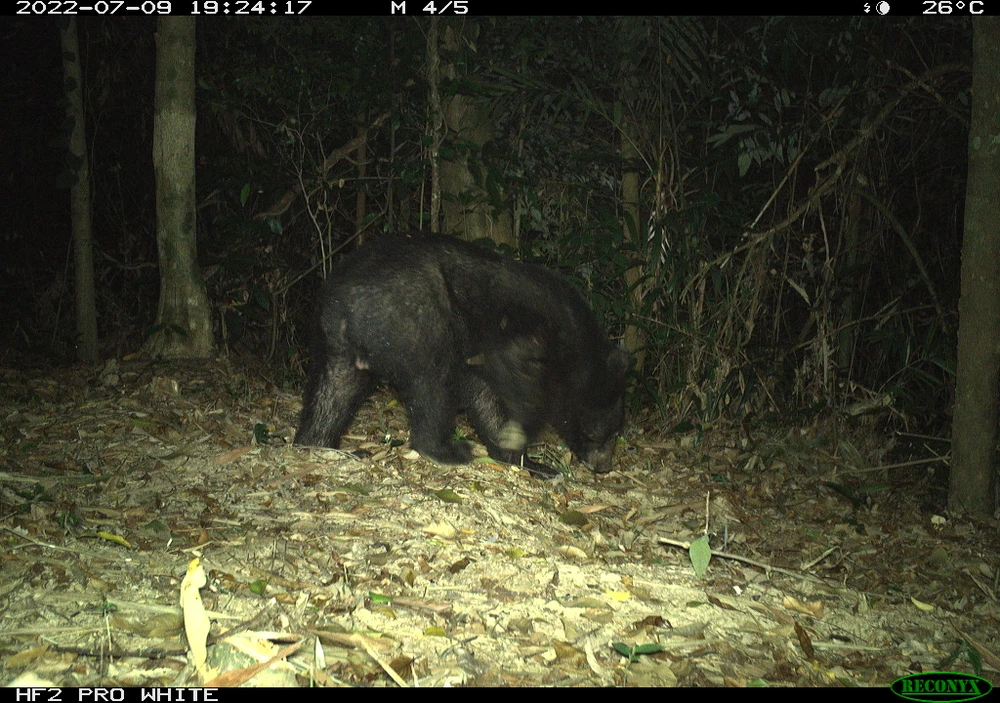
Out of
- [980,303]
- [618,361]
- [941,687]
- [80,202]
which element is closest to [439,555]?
[941,687]

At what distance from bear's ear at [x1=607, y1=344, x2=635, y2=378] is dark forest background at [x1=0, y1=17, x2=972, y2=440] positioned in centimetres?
64

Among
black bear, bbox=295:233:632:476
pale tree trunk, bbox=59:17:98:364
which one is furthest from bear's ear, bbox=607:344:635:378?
pale tree trunk, bbox=59:17:98:364

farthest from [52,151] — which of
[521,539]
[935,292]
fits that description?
[935,292]

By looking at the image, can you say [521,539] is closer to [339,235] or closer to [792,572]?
[792,572]

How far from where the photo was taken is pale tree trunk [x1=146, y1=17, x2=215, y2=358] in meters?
5.62

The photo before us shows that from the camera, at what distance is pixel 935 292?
5203 mm

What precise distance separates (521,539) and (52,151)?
5327 mm

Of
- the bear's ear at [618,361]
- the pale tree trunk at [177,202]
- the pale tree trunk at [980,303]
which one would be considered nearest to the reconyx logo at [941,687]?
the pale tree trunk at [980,303]

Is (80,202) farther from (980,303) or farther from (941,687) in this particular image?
(941,687)

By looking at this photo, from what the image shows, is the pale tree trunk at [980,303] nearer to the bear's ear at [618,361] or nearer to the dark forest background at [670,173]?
the dark forest background at [670,173]

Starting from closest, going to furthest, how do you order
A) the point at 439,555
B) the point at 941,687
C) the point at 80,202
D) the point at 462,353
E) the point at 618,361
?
the point at 941,687
the point at 439,555
the point at 462,353
the point at 618,361
the point at 80,202

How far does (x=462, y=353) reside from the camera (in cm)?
466

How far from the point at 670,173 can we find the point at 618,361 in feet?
4.81

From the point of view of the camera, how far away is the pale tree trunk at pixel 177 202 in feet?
18.4
